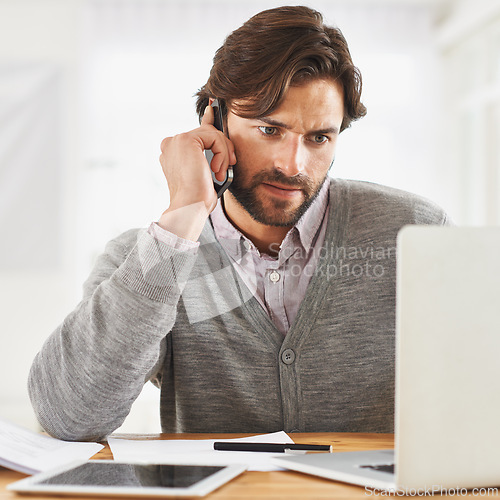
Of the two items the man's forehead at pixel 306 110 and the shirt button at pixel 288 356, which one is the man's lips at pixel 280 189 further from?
the shirt button at pixel 288 356

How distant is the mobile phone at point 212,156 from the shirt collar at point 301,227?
0.15 m

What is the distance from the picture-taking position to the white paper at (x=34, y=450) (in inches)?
27.9

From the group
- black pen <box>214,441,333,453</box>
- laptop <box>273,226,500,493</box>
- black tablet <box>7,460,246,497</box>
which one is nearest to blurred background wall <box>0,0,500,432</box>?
black pen <box>214,441,333,453</box>

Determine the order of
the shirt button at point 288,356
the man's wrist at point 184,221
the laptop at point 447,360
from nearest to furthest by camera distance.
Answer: the laptop at point 447,360
the man's wrist at point 184,221
the shirt button at point 288,356

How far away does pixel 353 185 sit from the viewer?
135 centimetres

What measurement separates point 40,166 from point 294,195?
10.2 feet

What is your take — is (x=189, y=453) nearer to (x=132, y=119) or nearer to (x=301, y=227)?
(x=301, y=227)

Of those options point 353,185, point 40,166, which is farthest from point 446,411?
point 40,166

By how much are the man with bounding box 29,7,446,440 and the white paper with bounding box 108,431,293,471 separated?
95mm

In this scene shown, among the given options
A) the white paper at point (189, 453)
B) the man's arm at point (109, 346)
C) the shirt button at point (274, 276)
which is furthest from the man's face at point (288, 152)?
the white paper at point (189, 453)

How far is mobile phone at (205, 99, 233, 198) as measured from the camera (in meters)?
1.16

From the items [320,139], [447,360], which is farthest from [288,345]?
[447,360]

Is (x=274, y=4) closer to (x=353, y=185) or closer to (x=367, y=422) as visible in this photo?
(x=353, y=185)

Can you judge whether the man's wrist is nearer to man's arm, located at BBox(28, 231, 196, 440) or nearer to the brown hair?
man's arm, located at BBox(28, 231, 196, 440)
